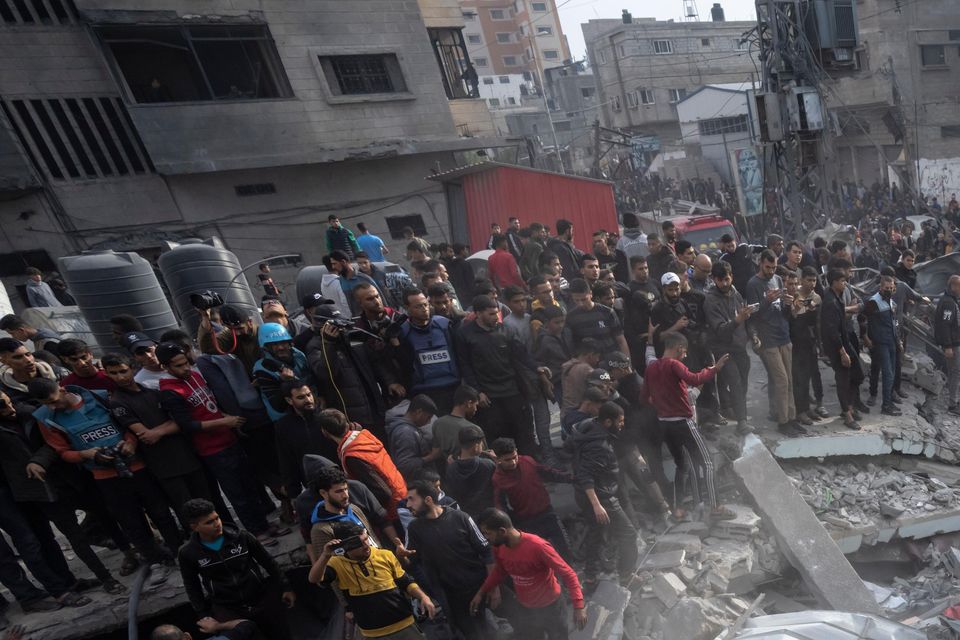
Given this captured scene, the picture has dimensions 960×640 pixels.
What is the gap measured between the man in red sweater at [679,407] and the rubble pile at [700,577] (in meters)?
0.20

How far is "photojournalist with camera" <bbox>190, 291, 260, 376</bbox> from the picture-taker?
4586 mm

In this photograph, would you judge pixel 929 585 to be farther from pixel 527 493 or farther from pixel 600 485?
pixel 527 493

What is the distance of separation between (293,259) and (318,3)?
19.0ft

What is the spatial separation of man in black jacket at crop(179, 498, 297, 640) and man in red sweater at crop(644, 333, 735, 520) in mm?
3389

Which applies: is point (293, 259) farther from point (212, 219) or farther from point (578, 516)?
point (578, 516)

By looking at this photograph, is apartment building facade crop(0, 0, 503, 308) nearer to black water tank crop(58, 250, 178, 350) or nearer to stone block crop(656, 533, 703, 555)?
black water tank crop(58, 250, 178, 350)

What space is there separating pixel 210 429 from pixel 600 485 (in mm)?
3124

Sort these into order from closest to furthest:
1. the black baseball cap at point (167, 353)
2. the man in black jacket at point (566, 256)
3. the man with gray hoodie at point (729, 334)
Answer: the black baseball cap at point (167, 353) < the man with gray hoodie at point (729, 334) < the man in black jacket at point (566, 256)

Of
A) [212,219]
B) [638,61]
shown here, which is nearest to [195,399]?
[212,219]

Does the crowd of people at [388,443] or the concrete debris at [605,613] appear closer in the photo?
the crowd of people at [388,443]

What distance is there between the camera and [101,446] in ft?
13.4

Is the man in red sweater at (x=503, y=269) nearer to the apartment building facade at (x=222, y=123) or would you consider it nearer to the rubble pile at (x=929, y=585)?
the rubble pile at (x=929, y=585)

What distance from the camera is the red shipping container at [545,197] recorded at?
483 inches

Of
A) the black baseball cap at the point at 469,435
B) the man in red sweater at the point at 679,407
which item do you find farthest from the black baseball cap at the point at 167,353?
the man in red sweater at the point at 679,407
